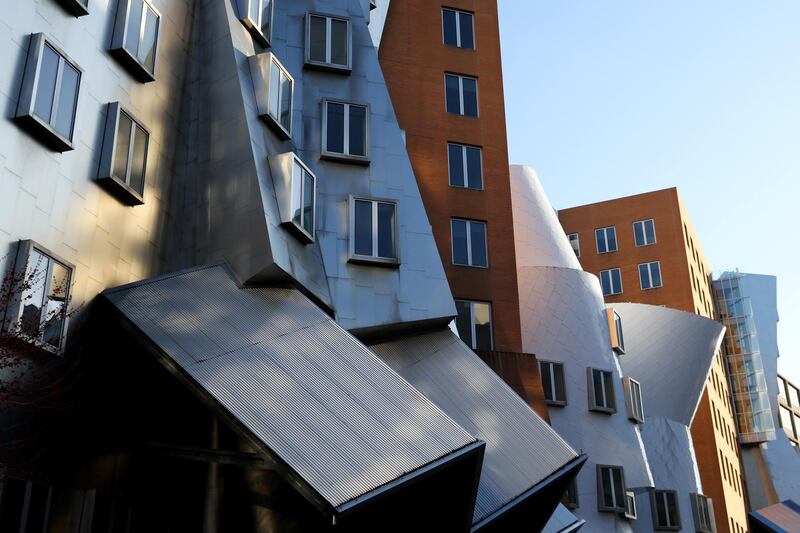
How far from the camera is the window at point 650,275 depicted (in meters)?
79.1

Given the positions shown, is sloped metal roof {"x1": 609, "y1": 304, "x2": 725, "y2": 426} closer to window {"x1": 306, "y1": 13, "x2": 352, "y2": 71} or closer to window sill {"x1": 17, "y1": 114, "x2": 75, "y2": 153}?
window {"x1": 306, "y1": 13, "x2": 352, "y2": 71}

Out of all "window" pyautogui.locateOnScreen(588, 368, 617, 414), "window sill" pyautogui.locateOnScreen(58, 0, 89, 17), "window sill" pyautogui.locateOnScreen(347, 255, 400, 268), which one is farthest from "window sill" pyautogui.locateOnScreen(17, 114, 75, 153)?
"window" pyautogui.locateOnScreen(588, 368, 617, 414)

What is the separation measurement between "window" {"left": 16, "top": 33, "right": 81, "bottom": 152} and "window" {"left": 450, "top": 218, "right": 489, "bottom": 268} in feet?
62.7

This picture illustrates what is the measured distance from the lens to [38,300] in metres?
17.4

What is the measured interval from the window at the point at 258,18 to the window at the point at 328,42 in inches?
77.2

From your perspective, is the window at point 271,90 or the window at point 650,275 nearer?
the window at point 271,90

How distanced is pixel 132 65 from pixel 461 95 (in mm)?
19882

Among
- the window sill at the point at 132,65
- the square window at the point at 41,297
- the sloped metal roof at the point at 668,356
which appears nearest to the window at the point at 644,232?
the sloped metal roof at the point at 668,356

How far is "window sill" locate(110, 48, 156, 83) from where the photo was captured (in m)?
20.8

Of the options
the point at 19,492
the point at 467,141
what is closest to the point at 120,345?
the point at 19,492

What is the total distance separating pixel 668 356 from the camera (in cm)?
6134

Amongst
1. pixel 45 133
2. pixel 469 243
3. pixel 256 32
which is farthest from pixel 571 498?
pixel 45 133

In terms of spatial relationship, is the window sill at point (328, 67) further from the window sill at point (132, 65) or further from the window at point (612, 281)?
the window at point (612, 281)

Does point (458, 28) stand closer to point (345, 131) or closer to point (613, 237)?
point (345, 131)
